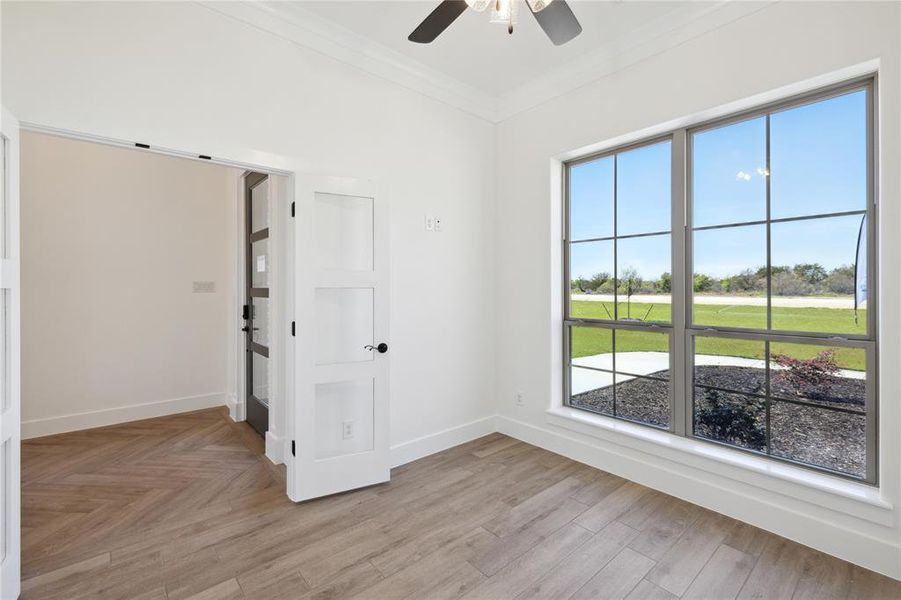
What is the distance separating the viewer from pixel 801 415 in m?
2.41

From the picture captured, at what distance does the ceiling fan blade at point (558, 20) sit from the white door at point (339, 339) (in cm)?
154

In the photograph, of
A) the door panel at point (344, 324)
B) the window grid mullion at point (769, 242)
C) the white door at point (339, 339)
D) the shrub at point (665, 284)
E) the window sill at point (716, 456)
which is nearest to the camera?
the window sill at point (716, 456)

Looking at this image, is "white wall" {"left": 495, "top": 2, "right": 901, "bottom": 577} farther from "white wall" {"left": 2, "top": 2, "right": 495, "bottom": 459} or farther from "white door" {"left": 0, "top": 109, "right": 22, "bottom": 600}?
"white door" {"left": 0, "top": 109, "right": 22, "bottom": 600}

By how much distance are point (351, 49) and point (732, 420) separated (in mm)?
3606

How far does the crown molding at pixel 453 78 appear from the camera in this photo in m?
2.52

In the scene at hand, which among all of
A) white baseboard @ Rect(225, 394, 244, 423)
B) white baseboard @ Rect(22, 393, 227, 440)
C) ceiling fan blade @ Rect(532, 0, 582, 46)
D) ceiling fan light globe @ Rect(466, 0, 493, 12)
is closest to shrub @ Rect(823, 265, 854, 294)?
ceiling fan blade @ Rect(532, 0, 582, 46)

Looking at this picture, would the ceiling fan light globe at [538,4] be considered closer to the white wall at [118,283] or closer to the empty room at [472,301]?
the empty room at [472,301]

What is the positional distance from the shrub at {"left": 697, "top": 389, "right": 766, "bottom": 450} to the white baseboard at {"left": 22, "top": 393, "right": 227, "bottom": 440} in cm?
487

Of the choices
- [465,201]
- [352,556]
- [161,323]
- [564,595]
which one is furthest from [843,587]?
[161,323]

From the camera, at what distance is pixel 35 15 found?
1.96 metres

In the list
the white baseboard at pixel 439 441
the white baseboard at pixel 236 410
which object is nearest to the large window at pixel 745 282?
the white baseboard at pixel 439 441

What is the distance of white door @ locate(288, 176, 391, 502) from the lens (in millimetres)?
2691

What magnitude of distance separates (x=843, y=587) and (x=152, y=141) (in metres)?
4.10

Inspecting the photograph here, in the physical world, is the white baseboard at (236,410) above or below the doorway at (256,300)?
below
